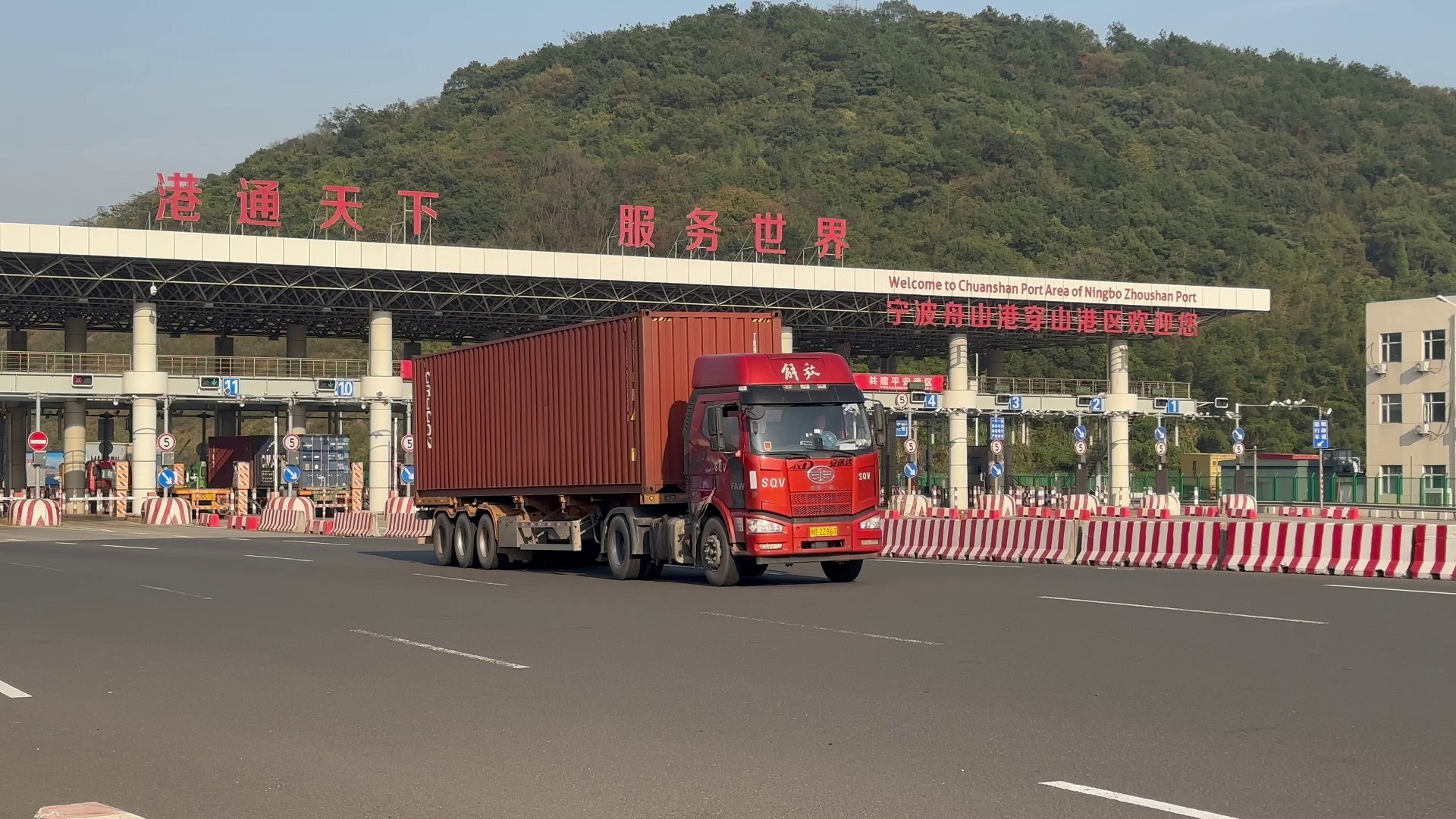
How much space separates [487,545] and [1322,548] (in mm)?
12505

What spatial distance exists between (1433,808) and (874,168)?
414 ft

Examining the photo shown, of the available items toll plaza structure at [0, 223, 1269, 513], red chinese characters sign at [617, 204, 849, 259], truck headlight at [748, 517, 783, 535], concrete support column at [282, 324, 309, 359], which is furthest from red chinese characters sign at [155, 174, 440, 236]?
truck headlight at [748, 517, 783, 535]

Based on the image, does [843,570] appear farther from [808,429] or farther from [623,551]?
[623,551]

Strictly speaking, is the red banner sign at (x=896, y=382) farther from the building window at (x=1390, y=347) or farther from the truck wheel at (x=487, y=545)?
the truck wheel at (x=487, y=545)

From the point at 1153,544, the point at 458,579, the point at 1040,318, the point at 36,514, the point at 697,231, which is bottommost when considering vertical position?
the point at 36,514

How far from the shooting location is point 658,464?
2298 centimetres

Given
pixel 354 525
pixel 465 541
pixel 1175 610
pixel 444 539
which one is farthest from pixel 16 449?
pixel 1175 610

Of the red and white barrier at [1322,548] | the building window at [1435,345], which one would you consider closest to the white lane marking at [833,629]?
the red and white barrier at [1322,548]

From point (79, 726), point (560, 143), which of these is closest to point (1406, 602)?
point (79, 726)

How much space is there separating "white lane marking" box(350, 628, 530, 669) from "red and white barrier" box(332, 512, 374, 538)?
32.3 meters

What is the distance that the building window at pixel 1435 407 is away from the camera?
2891 inches

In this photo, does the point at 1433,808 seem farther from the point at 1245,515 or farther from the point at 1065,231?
the point at 1065,231

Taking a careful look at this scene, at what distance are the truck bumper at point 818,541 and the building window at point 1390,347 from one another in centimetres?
5967

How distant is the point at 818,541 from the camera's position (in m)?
21.7
